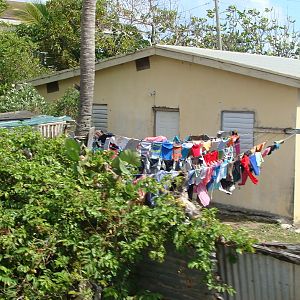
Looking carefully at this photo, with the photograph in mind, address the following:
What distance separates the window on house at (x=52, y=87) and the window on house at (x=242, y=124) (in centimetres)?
502

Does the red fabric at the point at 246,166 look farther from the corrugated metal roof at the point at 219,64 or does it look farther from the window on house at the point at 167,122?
the window on house at the point at 167,122

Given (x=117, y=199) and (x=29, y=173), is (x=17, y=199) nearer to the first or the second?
(x=29, y=173)

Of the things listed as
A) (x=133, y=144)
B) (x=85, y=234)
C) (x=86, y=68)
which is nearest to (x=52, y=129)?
(x=86, y=68)

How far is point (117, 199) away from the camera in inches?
204

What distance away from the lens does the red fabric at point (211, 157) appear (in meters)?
8.68

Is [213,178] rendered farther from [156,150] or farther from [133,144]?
[133,144]

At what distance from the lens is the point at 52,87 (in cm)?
1420

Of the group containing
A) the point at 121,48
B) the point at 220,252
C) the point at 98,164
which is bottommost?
the point at 220,252

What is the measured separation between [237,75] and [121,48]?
10450 millimetres

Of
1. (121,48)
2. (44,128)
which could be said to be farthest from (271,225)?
(121,48)

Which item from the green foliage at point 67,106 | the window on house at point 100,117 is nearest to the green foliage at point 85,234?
the green foliage at point 67,106

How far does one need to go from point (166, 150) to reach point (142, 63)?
4479 mm

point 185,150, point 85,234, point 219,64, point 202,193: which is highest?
point 219,64

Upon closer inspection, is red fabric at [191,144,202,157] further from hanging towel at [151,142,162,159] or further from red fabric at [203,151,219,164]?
hanging towel at [151,142,162,159]
